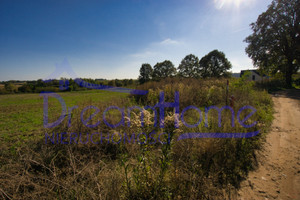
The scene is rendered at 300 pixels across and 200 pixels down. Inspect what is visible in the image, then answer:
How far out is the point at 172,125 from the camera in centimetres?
153

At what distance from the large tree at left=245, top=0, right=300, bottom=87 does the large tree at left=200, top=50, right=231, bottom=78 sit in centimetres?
1399

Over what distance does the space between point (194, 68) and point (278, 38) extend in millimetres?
21644

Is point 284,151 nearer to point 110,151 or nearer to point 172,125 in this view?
point 172,125

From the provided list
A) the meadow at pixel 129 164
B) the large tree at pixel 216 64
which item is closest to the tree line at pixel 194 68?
the large tree at pixel 216 64

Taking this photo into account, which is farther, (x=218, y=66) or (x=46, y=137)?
(x=218, y=66)

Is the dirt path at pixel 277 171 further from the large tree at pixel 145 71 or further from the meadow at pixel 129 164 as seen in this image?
the large tree at pixel 145 71

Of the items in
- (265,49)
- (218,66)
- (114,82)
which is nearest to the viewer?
(265,49)

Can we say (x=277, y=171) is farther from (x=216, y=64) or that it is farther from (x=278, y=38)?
(x=216, y=64)

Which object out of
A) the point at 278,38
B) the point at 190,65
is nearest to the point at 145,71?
the point at 190,65

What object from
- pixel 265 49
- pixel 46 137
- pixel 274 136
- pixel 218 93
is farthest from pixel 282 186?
pixel 265 49

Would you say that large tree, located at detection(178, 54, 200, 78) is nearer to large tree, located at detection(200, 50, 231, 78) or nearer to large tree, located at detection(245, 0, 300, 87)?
large tree, located at detection(200, 50, 231, 78)

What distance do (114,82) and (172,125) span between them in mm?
38634

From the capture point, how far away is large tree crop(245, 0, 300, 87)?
18172mm

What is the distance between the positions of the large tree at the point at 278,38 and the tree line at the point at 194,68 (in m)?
13.0
